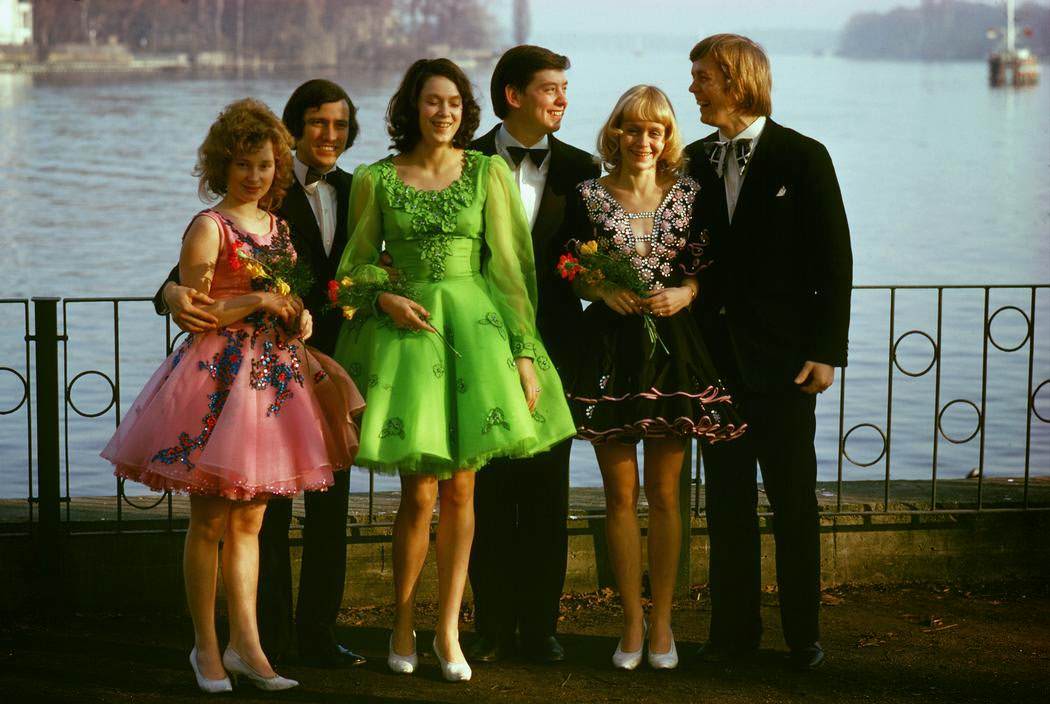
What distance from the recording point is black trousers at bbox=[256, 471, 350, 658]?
4242 millimetres

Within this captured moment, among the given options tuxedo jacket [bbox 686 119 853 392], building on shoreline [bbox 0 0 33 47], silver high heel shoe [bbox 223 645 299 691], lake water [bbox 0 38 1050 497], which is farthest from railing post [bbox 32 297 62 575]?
building on shoreline [bbox 0 0 33 47]

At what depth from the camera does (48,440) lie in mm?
4727

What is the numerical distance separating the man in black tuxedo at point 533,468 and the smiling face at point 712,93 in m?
0.35

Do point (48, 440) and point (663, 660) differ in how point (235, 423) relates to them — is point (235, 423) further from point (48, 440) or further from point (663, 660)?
point (663, 660)

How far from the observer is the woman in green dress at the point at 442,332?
389 centimetres

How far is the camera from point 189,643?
4449 mm

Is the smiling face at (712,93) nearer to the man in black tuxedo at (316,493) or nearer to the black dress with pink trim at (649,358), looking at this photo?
the black dress with pink trim at (649,358)

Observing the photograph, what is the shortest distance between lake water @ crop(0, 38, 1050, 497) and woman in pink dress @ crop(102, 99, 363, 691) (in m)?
3.81

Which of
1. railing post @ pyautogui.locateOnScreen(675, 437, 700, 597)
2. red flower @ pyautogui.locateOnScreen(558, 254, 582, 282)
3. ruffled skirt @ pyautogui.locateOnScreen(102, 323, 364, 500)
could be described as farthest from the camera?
railing post @ pyautogui.locateOnScreen(675, 437, 700, 597)

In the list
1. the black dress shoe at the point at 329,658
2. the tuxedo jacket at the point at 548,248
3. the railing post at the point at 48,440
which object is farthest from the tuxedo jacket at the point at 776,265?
the railing post at the point at 48,440

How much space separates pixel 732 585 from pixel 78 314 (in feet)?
Answer: 44.9

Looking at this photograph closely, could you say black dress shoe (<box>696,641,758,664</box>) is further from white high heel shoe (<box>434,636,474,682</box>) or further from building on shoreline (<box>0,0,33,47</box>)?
building on shoreline (<box>0,0,33,47</box>)

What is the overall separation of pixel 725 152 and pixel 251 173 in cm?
131

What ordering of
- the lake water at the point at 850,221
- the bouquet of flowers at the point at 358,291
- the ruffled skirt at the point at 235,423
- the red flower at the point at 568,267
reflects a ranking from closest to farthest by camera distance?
the ruffled skirt at the point at 235,423 → the bouquet of flowers at the point at 358,291 → the red flower at the point at 568,267 → the lake water at the point at 850,221
